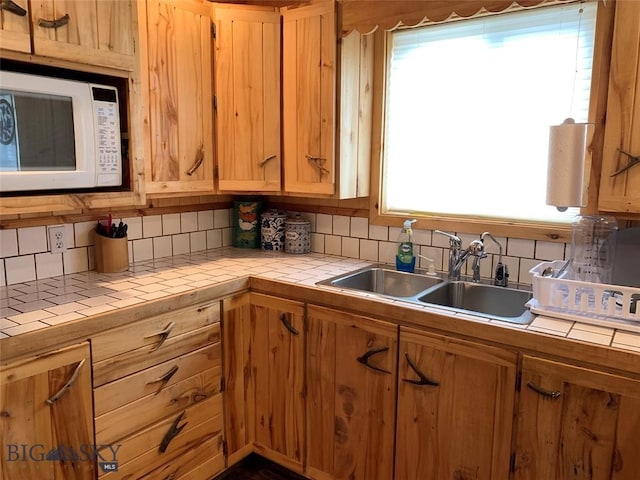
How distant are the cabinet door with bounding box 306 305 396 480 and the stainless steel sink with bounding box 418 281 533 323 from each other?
28 centimetres

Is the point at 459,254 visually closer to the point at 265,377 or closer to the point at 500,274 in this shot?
the point at 500,274

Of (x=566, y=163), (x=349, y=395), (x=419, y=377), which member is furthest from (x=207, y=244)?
(x=566, y=163)

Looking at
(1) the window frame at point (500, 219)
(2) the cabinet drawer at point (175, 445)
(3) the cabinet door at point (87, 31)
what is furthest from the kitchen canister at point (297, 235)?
(3) the cabinet door at point (87, 31)

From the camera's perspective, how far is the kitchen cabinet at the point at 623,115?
1.48 m

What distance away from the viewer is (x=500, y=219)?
2098 mm

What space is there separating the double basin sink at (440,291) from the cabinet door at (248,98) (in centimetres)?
62

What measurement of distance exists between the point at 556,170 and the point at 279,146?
4.12 feet

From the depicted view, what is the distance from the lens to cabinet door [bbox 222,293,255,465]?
2.03 metres

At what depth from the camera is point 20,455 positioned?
1.37 metres

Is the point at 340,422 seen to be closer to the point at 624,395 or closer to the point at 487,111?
the point at 624,395

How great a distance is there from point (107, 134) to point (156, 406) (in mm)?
991

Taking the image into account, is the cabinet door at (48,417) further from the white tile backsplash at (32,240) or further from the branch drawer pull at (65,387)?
the white tile backsplash at (32,240)

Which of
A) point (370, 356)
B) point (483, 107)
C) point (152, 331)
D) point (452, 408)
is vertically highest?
point (483, 107)

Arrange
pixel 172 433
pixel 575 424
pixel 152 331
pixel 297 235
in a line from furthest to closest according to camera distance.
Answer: pixel 297 235, pixel 172 433, pixel 152 331, pixel 575 424
